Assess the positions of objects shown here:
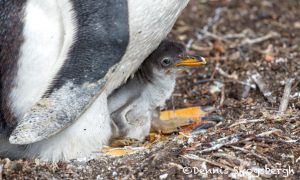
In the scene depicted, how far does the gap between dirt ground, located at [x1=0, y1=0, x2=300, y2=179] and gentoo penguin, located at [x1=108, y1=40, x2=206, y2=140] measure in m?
0.39

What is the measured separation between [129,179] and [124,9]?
884 millimetres

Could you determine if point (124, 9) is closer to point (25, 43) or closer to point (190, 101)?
point (25, 43)

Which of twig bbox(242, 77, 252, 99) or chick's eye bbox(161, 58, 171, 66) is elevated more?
chick's eye bbox(161, 58, 171, 66)

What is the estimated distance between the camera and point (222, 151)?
12.3 ft

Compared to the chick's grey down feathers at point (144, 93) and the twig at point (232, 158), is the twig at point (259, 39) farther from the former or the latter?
the twig at point (232, 158)

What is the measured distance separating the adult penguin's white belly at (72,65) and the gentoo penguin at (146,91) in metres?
0.43

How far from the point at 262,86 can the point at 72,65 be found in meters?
1.90

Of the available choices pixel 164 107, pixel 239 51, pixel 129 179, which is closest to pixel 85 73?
pixel 129 179

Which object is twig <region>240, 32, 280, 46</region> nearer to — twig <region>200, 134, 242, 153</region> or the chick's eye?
the chick's eye

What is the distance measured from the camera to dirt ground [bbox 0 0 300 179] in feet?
12.0

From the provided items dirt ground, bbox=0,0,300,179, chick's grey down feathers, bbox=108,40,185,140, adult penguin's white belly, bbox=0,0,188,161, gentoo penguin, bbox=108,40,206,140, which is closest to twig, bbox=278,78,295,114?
dirt ground, bbox=0,0,300,179

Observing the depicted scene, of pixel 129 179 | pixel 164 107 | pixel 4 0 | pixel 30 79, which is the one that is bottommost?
pixel 164 107

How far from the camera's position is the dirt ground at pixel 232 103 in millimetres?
3662

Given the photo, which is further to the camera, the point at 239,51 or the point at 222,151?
the point at 239,51
